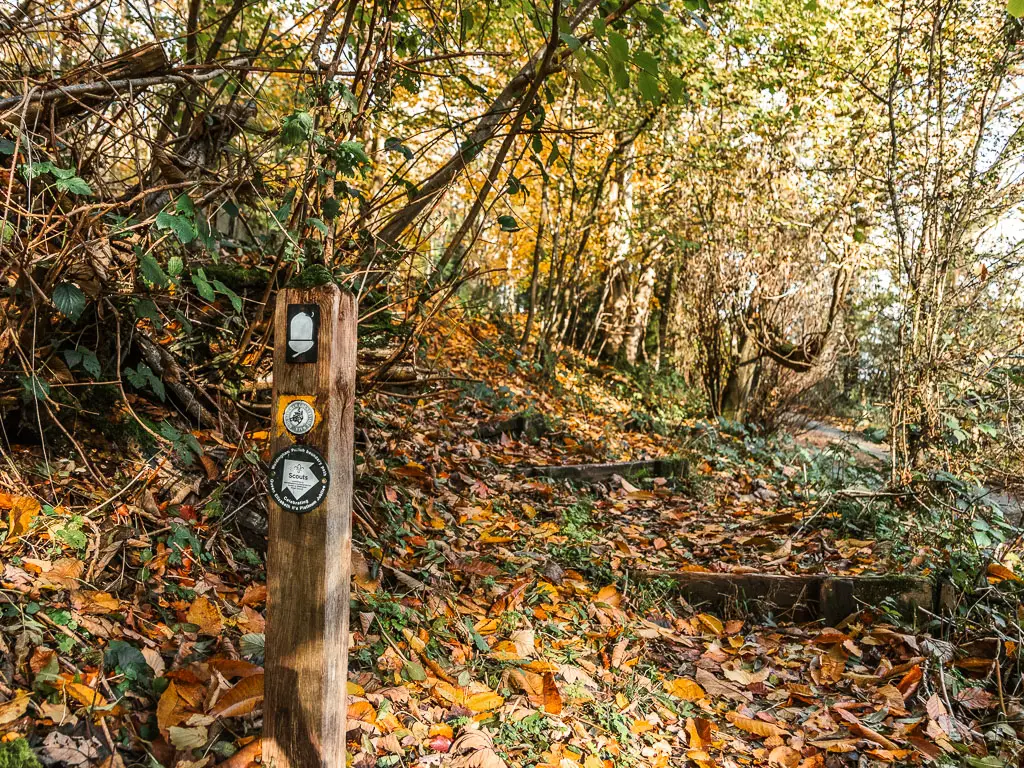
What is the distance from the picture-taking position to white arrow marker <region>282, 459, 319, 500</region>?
7.19 ft

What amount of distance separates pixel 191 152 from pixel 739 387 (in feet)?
27.8

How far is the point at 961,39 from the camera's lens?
5.69 metres

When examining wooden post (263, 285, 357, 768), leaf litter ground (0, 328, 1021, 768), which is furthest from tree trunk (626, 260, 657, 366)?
wooden post (263, 285, 357, 768)

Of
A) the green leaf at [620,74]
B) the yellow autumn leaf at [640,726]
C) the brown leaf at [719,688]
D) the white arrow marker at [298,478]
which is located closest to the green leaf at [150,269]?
the white arrow marker at [298,478]

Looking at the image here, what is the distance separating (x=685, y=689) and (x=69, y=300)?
338 cm

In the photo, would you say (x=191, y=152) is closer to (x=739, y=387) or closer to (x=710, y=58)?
(x=710, y=58)

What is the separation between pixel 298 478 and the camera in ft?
7.22

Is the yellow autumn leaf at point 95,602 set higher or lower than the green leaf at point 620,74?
lower

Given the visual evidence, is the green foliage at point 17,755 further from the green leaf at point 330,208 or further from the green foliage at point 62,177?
the green leaf at point 330,208

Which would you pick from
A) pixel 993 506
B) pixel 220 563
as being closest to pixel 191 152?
pixel 220 563

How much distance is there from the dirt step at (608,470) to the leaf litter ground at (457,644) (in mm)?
801

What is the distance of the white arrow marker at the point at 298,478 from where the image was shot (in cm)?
219

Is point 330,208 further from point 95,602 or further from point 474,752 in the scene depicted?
point 474,752

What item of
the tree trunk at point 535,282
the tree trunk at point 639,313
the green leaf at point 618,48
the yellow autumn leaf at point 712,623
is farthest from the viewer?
the tree trunk at point 639,313
